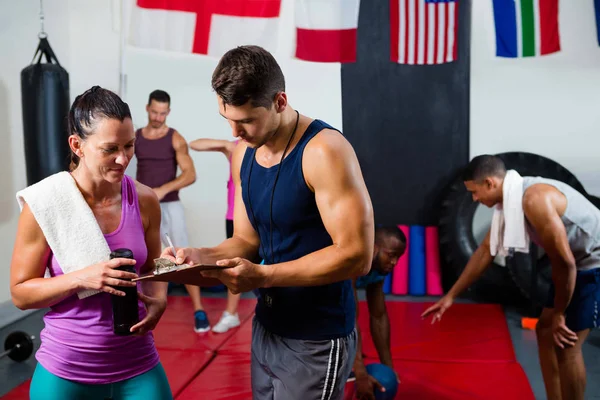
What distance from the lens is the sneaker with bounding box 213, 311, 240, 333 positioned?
15.1ft

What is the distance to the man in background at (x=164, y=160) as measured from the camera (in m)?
5.03

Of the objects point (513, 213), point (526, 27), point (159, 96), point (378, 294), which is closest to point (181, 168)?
point (159, 96)

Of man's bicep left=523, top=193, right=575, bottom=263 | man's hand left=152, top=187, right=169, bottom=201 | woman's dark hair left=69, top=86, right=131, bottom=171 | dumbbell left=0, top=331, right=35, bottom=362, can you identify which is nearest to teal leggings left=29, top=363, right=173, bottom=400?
woman's dark hair left=69, top=86, right=131, bottom=171

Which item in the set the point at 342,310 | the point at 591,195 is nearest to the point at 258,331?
the point at 342,310

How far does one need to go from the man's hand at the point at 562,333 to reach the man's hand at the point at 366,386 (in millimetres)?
885

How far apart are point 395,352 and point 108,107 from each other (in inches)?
114

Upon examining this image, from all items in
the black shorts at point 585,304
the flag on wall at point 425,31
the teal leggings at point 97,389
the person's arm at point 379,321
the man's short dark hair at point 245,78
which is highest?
the flag on wall at point 425,31

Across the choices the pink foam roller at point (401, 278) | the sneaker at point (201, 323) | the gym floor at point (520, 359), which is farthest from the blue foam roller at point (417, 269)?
the sneaker at point (201, 323)

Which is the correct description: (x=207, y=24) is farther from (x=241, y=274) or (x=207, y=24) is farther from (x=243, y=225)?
(x=241, y=274)

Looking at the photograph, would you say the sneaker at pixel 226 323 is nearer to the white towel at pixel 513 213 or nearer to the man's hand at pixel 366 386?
the man's hand at pixel 366 386

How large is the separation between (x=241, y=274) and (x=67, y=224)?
1.87 ft

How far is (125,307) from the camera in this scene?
1746 millimetres

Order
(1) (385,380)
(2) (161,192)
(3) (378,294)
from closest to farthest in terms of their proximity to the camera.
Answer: (1) (385,380) → (3) (378,294) → (2) (161,192)

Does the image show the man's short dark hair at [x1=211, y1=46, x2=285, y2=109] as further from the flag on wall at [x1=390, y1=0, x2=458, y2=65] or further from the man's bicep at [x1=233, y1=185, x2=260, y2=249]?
the flag on wall at [x1=390, y1=0, x2=458, y2=65]
